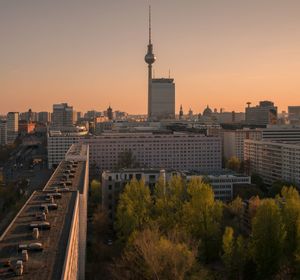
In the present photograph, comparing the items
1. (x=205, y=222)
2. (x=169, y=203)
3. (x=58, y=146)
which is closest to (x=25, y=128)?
(x=58, y=146)

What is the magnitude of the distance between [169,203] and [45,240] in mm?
9305

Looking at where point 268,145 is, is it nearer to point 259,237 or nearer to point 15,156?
point 259,237

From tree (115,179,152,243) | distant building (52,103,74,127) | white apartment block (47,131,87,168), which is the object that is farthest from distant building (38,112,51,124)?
tree (115,179,152,243)

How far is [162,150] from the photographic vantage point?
45719 mm

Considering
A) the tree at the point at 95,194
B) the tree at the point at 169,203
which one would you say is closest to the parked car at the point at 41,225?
the tree at the point at 169,203

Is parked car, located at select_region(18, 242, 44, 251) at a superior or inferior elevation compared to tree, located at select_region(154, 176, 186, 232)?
superior

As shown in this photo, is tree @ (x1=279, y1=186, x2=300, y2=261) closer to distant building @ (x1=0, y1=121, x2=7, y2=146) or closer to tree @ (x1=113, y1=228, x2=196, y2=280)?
tree @ (x1=113, y1=228, x2=196, y2=280)

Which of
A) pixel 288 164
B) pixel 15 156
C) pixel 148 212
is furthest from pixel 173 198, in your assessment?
pixel 15 156

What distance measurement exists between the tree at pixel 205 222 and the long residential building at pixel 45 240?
14.2ft

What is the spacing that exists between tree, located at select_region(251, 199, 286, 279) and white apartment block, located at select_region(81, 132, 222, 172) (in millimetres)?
29304

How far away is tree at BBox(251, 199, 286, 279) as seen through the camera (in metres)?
15.3

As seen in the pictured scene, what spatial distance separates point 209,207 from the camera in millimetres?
18156

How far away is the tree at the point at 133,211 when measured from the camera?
59.8 ft

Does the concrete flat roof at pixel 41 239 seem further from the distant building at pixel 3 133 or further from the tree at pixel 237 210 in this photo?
the distant building at pixel 3 133
